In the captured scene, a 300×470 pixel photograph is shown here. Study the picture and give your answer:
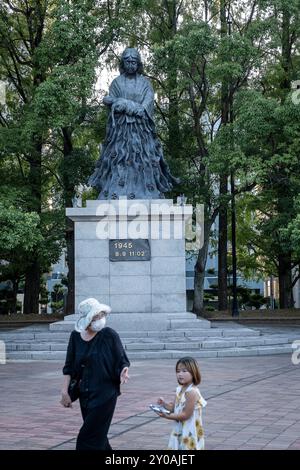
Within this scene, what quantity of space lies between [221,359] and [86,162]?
14537mm

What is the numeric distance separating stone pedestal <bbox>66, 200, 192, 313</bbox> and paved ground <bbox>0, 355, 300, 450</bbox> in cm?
516

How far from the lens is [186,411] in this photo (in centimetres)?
575

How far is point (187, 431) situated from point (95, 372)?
2.85 feet

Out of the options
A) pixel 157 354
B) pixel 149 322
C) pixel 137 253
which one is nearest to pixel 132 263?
pixel 137 253

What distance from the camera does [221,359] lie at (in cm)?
1653

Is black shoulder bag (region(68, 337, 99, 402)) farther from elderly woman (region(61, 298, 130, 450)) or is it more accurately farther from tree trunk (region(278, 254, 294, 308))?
tree trunk (region(278, 254, 294, 308))

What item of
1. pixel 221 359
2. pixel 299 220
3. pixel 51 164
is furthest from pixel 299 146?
pixel 51 164

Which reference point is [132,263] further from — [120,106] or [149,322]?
[120,106]

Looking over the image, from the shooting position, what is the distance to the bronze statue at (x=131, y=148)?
21797 millimetres

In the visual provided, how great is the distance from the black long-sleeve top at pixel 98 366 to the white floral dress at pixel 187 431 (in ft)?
1.86

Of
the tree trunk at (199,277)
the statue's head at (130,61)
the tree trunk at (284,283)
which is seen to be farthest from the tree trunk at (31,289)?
the statue's head at (130,61)

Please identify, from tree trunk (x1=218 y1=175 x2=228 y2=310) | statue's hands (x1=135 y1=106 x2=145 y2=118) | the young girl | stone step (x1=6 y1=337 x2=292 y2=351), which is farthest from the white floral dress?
tree trunk (x1=218 y1=175 x2=228 y2=310)
